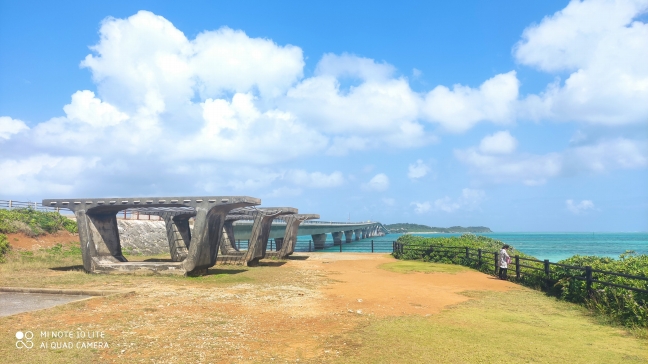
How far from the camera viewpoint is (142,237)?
129ft

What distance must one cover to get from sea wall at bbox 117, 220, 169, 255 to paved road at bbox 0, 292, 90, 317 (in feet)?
74.0

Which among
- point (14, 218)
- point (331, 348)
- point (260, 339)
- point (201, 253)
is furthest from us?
point (14, 218)

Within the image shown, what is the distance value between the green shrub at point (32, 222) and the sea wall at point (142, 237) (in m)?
4.07

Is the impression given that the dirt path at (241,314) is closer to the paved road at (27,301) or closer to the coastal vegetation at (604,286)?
the paved road at (27,301)

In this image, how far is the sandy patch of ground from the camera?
1088 inches

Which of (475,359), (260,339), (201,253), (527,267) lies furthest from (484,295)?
(201,253)

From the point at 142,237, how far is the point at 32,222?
9392 millimetres

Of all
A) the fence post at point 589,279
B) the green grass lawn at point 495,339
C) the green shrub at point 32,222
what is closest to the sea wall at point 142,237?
the green shrub at point 32,222

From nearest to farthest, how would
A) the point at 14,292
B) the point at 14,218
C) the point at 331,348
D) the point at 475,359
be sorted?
the point at 475,359, the point at 331,348, the point at 14,292, the point at 14,218

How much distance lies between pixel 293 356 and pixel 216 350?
1.42 metres

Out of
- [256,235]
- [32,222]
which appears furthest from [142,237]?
[256,235]

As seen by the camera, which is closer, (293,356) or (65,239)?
(293,356)

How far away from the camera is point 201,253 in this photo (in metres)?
19.4

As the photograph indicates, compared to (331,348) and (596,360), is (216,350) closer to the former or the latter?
(331,348)
